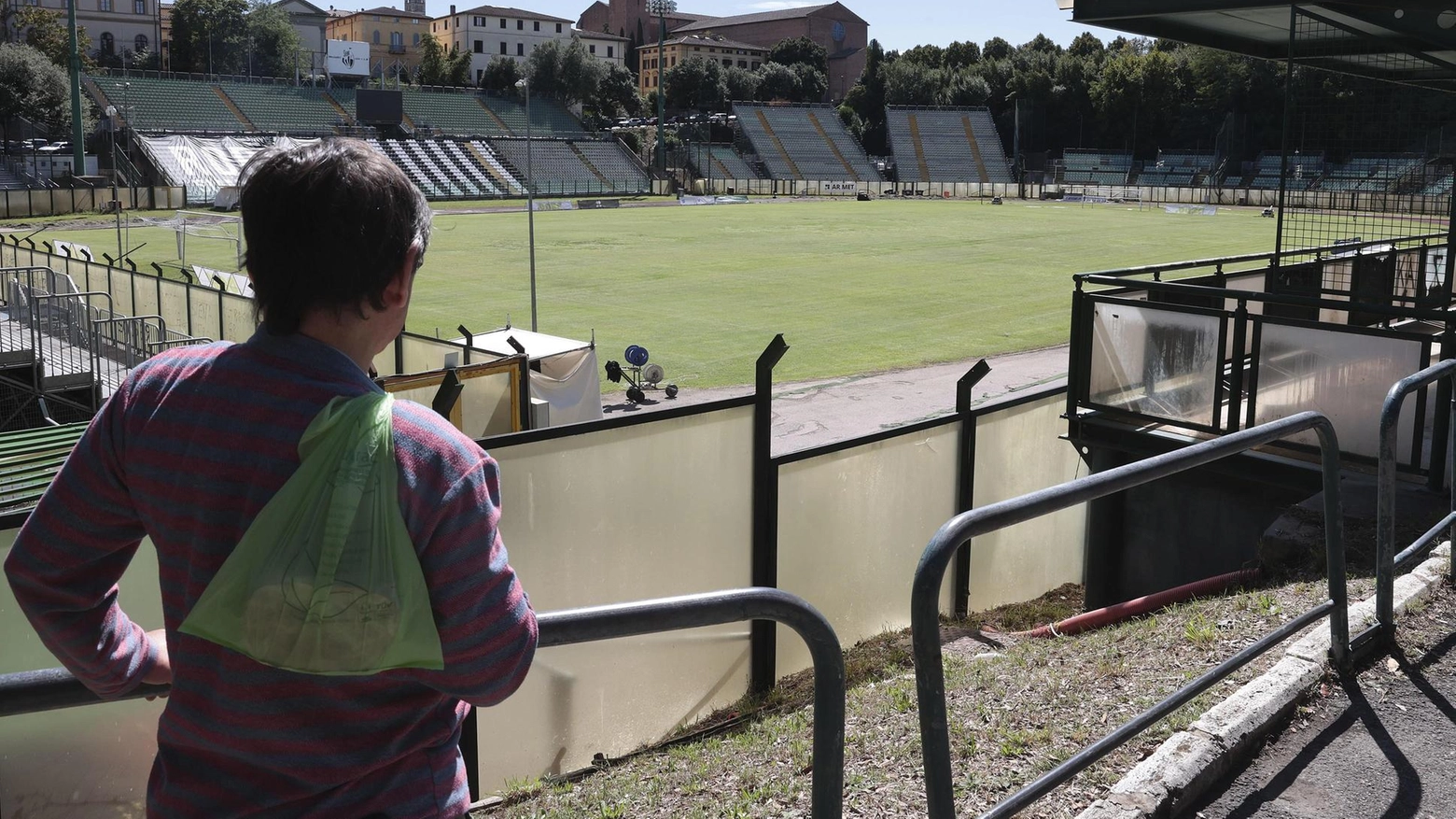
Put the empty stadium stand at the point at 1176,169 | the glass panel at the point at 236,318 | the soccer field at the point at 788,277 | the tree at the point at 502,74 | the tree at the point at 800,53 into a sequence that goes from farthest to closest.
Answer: the tree at the point at 800,53, the tree at the point at 502,74, the empty stadium stand at the point at 1176,169, the soccer field at the point at 788,277, the glass panel at the point at 236,318

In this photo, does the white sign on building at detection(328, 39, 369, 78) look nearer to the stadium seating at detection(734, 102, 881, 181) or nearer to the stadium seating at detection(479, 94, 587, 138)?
the stadium seating at detection(479, 94, 587, 138)

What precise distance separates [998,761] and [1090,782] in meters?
0.31

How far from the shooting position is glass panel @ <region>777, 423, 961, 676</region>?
23.4 ft

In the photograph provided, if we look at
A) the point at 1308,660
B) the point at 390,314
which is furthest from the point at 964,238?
the point at 390,314

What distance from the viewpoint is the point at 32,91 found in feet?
237

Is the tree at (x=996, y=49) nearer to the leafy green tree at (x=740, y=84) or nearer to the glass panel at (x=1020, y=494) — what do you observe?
the leafy green tree at (x=740, y=84)

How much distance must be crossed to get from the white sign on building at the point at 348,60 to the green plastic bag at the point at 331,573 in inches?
4785

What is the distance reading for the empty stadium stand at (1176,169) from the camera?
9219 cm

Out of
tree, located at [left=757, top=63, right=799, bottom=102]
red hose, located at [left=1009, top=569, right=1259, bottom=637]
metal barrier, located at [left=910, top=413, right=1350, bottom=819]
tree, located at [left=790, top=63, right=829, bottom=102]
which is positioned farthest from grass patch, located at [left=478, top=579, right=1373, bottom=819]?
tree, located at [left=790, top=63, right=829, bottom=102]

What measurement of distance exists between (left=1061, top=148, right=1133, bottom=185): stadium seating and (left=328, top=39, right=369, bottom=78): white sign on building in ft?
218

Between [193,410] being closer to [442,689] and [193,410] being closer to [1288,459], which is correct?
[442,689]

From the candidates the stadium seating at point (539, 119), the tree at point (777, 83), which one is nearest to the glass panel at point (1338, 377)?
the stadium seating at point (539, 119)

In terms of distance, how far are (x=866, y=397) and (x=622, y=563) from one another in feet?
36.3

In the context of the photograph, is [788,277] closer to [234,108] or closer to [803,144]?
[234,108]
